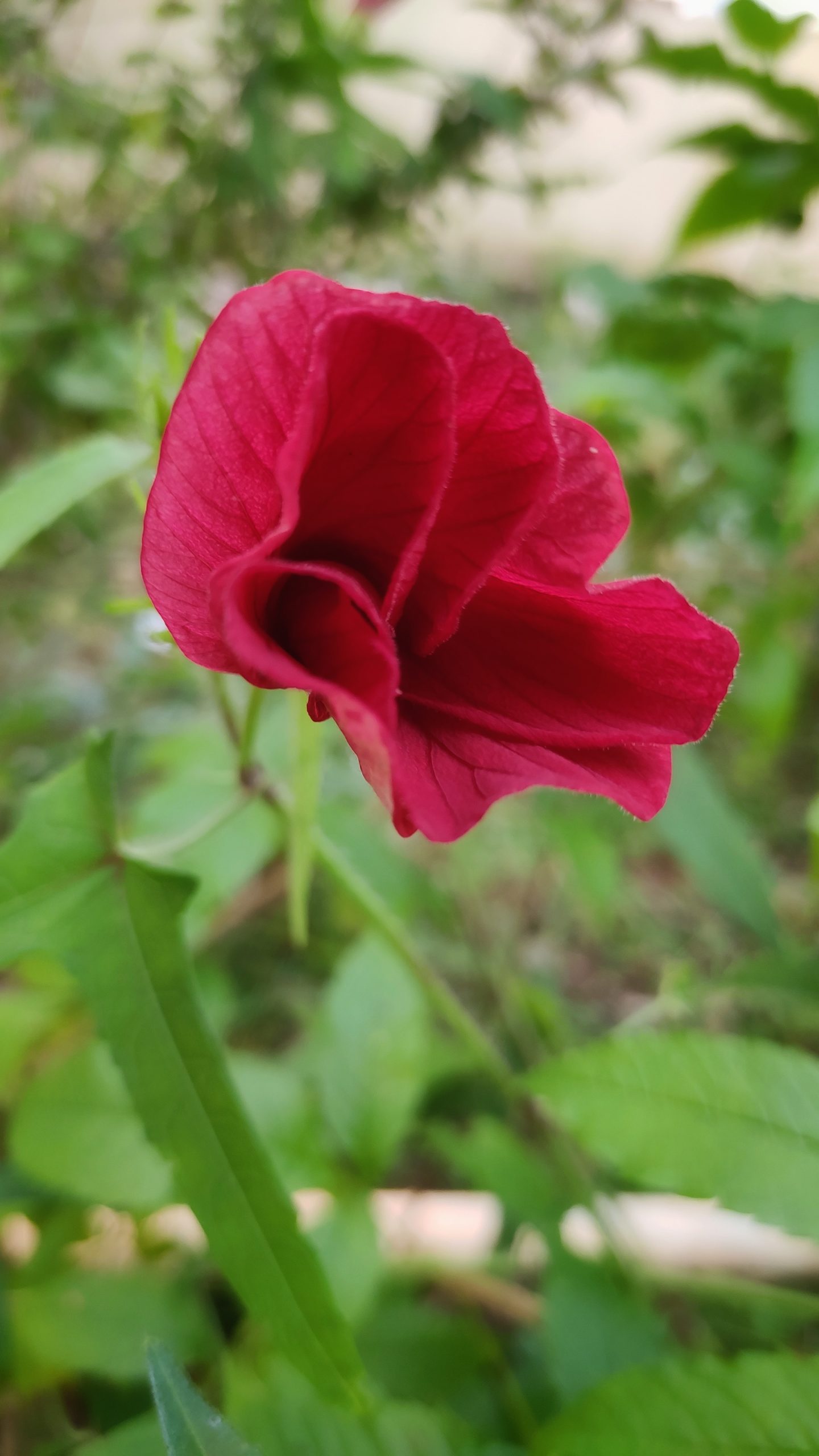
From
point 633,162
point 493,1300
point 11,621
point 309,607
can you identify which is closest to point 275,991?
point 493,1300

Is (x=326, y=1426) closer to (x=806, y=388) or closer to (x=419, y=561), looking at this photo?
(x=419, y=561)

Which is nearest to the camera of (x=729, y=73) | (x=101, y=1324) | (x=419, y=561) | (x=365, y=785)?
(x=419, y=561)

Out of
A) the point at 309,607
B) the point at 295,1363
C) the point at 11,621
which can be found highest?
the point at 309,607

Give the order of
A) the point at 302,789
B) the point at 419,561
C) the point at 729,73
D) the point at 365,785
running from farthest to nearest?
the point at 365,785
the point at 729,73
the point at 302,789
the point at 419,561

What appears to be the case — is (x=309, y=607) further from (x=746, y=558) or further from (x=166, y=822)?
(x=746, y=558)

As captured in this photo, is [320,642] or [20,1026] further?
[20,1026]

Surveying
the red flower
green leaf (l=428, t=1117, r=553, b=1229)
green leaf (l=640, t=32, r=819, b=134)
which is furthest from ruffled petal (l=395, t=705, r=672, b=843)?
green leaf (l=640, t=32, r=819, b=134)

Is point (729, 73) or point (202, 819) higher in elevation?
point (729, 73)

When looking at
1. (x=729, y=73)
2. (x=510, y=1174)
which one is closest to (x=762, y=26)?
(x=729, y=73)
